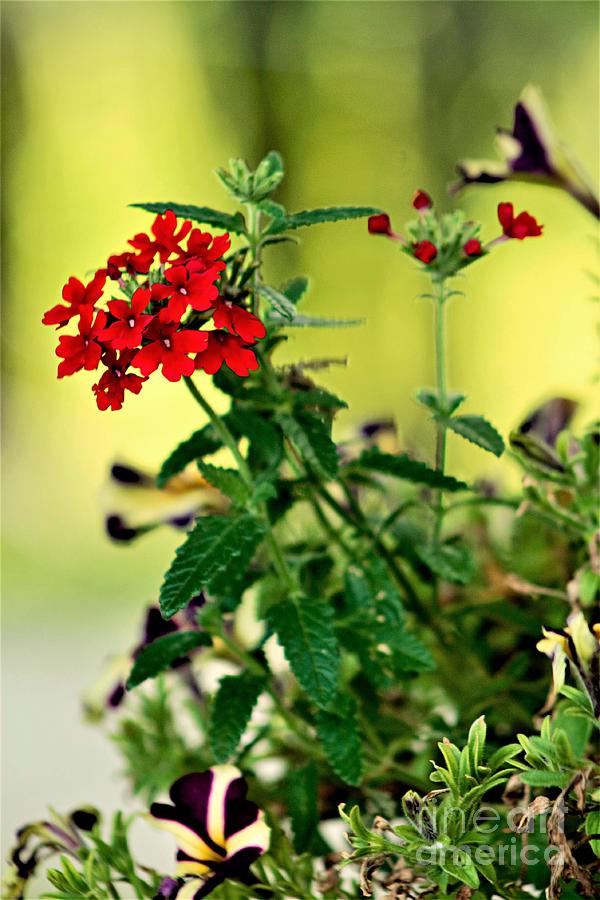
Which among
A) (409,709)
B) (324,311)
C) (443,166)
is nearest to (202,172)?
(324,311)

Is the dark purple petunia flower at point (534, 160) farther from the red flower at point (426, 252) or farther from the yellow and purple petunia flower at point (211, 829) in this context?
the yellow and purple petunia flower at point (211, 829)

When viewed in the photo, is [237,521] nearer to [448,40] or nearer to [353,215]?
[353,215]

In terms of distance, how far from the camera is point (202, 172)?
2156 millimetres

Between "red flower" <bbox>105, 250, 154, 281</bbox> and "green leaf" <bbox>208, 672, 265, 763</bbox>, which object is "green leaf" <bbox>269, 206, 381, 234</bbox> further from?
"green leaf" <bbox>208, 672, 265, 763</bbox>

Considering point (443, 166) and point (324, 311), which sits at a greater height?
point (443, 166)

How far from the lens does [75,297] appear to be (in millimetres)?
315

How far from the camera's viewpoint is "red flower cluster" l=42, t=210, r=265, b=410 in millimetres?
288

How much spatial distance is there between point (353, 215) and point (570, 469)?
15 cm

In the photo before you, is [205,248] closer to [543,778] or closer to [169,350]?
[169,350]

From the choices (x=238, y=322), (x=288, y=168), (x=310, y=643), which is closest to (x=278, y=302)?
(x=238, y=322)

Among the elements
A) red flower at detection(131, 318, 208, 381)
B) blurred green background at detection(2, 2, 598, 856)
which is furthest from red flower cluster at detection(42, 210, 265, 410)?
Answer: blurred green background at detection(2, 2, 598, 856)

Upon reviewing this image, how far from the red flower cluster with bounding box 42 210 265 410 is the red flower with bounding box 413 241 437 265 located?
84 millimetres

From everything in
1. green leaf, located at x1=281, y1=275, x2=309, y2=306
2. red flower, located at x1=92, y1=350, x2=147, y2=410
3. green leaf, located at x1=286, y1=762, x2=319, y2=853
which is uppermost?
green leaf, located at x1=281, y1=275, x2=309, y2=306

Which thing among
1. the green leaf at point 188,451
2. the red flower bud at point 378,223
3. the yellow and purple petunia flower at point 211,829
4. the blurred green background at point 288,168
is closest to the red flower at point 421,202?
the red flower bud at point 378,223
